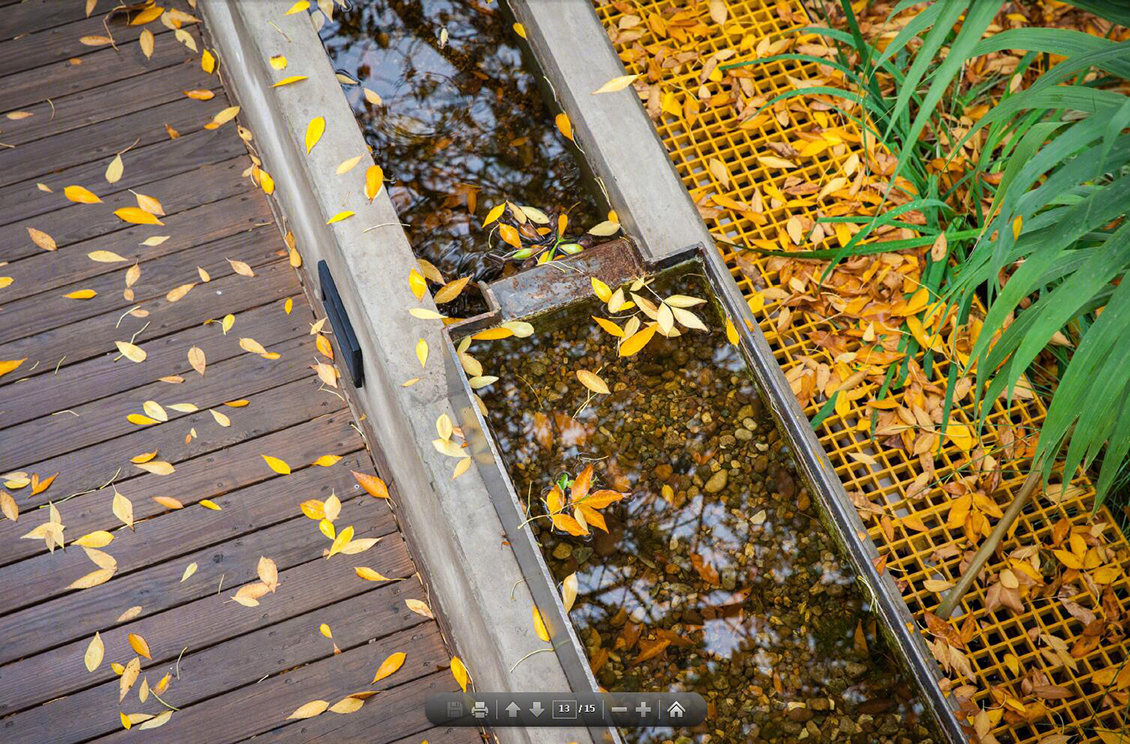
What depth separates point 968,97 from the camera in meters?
2.22

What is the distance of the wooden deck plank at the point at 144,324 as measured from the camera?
2217mm

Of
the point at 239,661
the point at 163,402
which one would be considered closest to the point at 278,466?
the point at 163,402

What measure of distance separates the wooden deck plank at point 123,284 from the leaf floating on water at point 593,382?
1.13 metres

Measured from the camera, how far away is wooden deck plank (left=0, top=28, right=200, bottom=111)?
2504mm

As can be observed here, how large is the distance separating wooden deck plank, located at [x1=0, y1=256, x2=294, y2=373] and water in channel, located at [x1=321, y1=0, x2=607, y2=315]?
2.12 ft

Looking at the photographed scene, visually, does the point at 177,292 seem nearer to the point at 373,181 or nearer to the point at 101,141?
the point at 101,141

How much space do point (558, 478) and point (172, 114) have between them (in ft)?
5.58

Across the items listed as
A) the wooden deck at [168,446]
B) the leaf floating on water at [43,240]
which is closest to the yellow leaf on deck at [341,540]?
the wooden deck at [168,446]

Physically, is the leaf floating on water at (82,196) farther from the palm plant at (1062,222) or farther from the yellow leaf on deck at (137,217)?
the palm plant at (1062,222)

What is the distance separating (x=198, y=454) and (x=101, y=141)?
0.97 metres

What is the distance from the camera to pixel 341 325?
76.4 inches

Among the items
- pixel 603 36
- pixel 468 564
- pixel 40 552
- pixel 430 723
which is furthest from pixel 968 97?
pixel 40 552

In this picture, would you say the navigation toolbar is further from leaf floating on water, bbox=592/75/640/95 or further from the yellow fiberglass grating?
leaf floating on water, bbox=592/75/640/95

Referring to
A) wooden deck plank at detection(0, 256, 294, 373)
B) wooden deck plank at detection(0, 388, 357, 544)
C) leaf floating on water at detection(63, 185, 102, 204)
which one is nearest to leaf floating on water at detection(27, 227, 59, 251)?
leaf floating on water at detection(63, 185, 102, 204)
